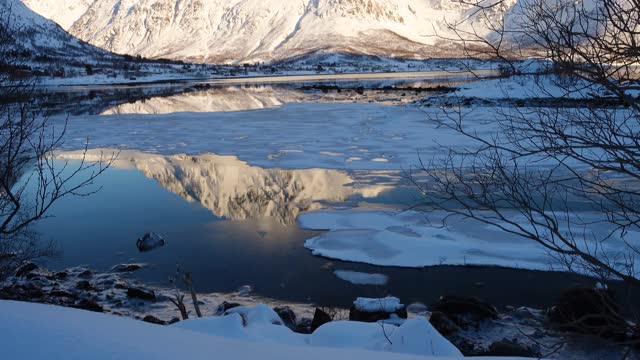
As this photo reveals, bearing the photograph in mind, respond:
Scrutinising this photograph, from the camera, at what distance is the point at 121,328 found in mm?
3189

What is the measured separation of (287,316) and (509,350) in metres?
2.28

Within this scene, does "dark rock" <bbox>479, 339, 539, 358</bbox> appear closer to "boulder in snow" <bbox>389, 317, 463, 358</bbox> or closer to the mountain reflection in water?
"boulder in snow" <bbox>389, 317, 463, 358</bbox>

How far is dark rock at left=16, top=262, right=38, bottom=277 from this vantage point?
7.39 metres

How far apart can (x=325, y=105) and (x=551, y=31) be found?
2766 centimetres

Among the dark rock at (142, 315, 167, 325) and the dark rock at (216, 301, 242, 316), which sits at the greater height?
the dark rock at (216, 301, 242, 316)

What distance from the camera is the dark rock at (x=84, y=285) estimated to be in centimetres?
675

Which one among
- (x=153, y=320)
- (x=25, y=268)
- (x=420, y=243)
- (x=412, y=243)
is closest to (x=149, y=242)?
(x=25, y=268)

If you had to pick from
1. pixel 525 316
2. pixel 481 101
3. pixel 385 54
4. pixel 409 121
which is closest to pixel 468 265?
pixel 525 316

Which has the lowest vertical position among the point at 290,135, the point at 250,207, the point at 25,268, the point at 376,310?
the point at 25,268

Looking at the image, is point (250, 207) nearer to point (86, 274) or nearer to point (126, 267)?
point (126, 267)

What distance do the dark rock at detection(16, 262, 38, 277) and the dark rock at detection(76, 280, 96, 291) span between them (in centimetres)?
115

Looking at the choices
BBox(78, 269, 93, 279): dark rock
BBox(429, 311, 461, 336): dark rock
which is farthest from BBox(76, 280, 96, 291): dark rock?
BBox(429, 311, 461, 336): dark rock

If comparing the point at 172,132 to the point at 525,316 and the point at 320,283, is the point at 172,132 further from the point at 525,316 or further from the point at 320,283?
the point at 525,316

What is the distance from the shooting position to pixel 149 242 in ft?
27.0
